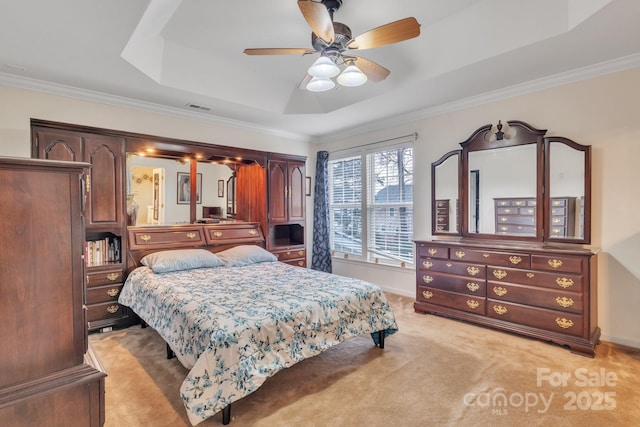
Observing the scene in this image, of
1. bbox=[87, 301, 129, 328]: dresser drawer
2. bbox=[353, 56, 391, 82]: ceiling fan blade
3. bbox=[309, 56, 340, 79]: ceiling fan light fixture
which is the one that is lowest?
bbox=[87, 301, 129, 328]: dresser drawer

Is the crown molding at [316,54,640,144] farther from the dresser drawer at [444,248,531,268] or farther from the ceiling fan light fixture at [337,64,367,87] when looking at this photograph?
the ceiling fan light fixture at [337,64,367,87]

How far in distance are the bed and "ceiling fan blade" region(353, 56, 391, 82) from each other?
6.05 feet

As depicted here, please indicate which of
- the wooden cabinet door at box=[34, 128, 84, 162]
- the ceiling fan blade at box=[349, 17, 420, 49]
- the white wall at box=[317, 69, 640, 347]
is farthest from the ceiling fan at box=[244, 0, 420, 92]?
the wooden cabinet door at box=[34, 128, 84, 162]

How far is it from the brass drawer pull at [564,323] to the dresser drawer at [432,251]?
44.9 inches

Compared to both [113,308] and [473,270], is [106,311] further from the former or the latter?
[473,270]

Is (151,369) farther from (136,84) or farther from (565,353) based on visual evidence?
(565,353)

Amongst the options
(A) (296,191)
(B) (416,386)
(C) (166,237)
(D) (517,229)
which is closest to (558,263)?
(D) (517,229)

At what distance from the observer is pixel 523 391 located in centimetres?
219

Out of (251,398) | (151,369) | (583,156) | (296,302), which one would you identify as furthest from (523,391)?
(151,369)

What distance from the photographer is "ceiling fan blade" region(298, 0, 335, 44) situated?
1.83 m

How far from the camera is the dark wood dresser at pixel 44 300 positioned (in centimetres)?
104

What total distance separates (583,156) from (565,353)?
1847mm

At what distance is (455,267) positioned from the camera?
11.6 feet

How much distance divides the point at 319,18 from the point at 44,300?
2001 mm
